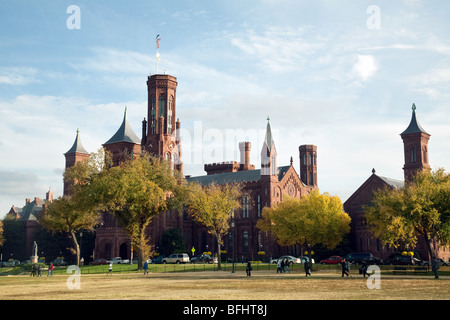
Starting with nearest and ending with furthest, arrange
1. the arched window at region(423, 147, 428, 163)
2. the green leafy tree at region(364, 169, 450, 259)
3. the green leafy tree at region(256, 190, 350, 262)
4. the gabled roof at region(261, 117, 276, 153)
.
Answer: the green leafy tree at region(364, 169, 450, 259), the green leafy tree at region(256, 190, 350, 262), the arched window at region(423, 147, 428, 163), the gabled roof at region(261, 117, 276, 153)

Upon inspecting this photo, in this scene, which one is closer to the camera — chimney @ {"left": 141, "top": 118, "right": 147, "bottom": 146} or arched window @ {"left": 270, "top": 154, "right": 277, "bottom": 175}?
arched window @ {"left": 270, "top": 154, "right": 277, "bottom": 175}

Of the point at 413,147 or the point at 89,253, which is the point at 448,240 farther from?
the point at 89,253

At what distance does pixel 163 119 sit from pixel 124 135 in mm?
10352

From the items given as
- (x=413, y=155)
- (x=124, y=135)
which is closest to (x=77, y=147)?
(x=124, y=135)

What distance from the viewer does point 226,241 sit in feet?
319

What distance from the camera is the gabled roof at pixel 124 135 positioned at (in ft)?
336

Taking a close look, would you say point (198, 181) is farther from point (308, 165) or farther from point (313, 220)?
point (313, 220)

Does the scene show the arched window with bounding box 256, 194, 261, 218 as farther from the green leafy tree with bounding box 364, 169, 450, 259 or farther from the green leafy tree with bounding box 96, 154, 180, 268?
the green leafy tree with bounding box 364, 169, 450, 259

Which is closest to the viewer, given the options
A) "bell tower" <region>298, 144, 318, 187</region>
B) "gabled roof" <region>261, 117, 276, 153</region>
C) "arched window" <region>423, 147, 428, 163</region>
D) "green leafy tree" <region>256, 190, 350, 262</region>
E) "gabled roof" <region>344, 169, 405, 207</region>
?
"green leafy tree" <region>256, 190, 350, 262</region>

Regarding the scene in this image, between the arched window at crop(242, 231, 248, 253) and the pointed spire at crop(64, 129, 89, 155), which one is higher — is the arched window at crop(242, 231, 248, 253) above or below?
below

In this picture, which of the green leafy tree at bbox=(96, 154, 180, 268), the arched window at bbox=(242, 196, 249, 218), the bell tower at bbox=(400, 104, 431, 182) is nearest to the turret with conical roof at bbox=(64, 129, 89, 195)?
the arched window at bbox=(242, 196, 249, 218)

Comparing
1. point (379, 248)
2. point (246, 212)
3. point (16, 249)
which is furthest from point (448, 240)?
point (16, 249)

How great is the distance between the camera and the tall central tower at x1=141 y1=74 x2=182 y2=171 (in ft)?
322

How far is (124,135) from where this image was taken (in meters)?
103
